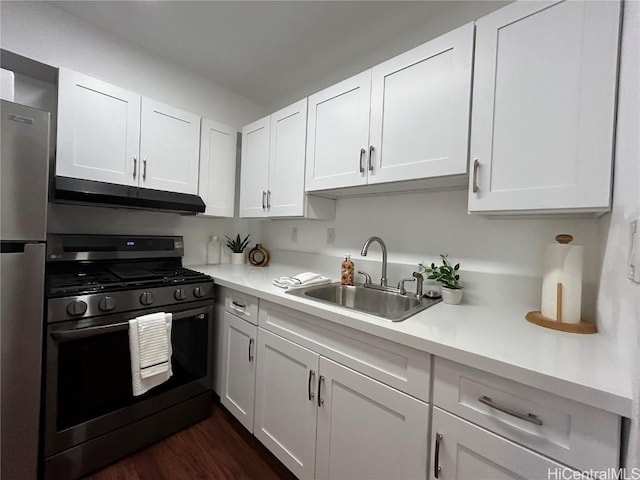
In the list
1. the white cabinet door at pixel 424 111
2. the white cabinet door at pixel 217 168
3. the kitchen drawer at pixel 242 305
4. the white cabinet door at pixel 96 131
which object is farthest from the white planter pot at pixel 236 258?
the white cabinet door at pixel 424 111

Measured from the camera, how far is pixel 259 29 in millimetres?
1790

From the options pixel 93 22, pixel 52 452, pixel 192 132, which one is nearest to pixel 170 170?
pixel 192 132

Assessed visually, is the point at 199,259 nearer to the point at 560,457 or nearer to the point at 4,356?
the point at 4,356

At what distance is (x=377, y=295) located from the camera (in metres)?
1.59

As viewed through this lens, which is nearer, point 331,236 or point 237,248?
point 331,236

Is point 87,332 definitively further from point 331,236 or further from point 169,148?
point 331,236

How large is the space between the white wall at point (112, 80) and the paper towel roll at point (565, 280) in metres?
2.45

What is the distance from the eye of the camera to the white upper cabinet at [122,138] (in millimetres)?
1557

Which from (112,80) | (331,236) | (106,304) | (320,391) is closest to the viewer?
(320,391)

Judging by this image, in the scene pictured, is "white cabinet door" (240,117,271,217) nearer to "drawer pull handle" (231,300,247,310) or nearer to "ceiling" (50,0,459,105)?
"ceiling" (50,0,459,105)

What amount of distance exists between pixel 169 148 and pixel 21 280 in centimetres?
124

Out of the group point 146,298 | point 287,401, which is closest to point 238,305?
point 146,298

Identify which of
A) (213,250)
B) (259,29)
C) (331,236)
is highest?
(259,29)

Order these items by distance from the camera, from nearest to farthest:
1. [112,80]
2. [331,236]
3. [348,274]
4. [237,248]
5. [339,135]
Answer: [339,135] → [348,274] → [112,80] → [331,236] → [237,248]
